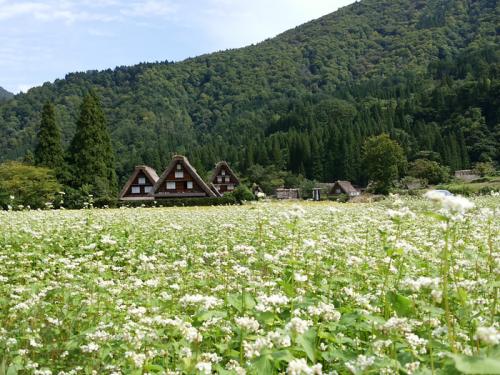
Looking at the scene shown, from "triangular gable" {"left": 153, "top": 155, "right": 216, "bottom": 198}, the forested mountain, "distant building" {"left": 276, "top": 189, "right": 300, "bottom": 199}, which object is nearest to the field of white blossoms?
"triangular gable" {"left": 153, "top": 155, "right": 216, "bottom": 198}

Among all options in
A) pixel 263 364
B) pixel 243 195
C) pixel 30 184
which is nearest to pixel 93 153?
pixel 30 184

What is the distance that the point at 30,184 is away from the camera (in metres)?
47.8

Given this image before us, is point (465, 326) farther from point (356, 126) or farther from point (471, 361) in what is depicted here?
point (356, 126)

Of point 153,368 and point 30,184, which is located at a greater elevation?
point 30,184

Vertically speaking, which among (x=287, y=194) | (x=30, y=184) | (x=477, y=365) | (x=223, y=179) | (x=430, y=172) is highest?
(x=223, y=179)

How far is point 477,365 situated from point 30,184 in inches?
2018

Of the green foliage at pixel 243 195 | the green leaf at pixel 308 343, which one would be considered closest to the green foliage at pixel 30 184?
the green foliage at pixel 243 195

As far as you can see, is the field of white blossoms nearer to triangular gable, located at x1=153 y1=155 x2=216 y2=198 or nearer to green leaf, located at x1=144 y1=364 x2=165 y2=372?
green leaf, located at x1=144 y1=364 x2=165 y2=372

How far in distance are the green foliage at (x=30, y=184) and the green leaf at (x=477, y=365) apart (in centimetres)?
4800

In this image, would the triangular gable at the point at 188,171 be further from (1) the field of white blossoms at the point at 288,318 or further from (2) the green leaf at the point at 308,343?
(2) the green leaf at the point at 308,343

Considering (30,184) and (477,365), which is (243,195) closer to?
(30,184)

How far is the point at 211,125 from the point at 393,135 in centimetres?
8350

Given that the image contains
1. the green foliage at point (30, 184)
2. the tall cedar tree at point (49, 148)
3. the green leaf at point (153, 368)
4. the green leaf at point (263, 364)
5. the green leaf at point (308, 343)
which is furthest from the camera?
the tall cedar tree at point (49, 148)

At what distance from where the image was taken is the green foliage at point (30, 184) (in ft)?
154
